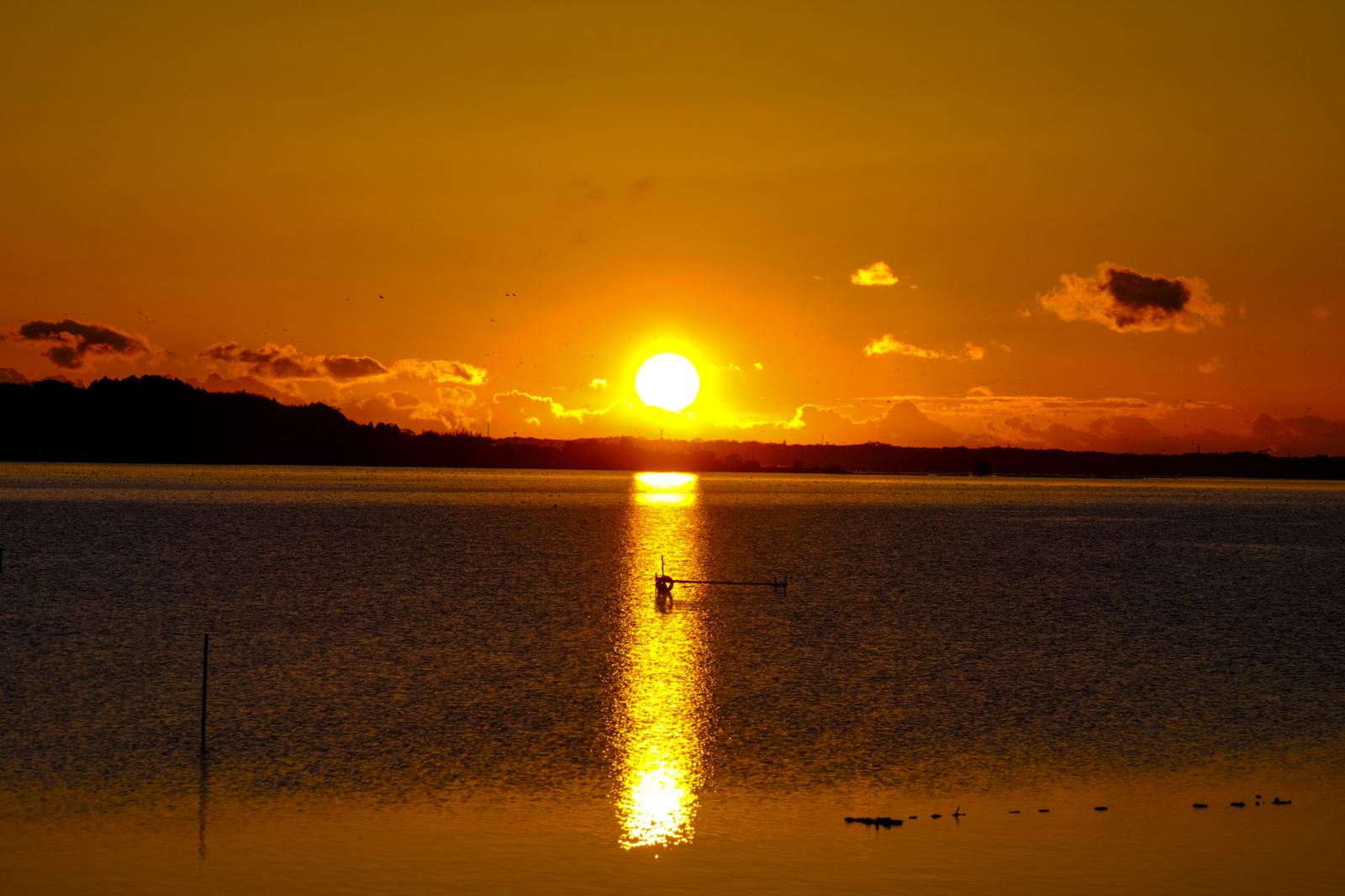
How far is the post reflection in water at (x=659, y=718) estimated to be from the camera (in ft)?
91.7

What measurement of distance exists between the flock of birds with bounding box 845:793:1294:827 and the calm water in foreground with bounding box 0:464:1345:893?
0.25 meters

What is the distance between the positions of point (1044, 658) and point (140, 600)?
4788 centimetres

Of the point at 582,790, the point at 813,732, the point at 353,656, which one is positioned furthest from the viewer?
the point at 353,656

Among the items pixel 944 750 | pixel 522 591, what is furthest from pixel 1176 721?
pixel 522 591

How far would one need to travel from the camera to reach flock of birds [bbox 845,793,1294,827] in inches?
1075

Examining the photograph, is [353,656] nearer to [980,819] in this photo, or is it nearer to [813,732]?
[813,732]

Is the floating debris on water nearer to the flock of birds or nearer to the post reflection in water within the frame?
the flock of birds

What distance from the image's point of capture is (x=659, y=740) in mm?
35750

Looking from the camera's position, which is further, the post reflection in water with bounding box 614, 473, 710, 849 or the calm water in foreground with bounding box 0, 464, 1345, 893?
the post reflection in water with bounding box 614, 473, 710, 849

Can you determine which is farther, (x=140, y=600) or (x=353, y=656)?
(x=140, y=600)

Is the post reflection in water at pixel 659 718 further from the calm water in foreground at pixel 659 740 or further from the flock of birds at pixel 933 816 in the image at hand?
the flock of birds at pixel 933 816

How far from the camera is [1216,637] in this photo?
6066 centimetres

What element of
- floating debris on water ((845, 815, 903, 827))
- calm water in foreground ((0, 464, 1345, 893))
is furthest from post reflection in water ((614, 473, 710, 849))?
floating debris on water ((845, 815, 903, 827))

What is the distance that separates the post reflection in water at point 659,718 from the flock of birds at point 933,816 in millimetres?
3558
